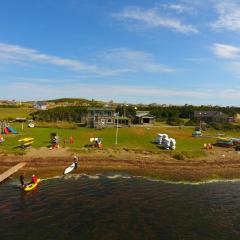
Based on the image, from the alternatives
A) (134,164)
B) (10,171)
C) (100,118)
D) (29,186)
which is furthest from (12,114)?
(29,186)

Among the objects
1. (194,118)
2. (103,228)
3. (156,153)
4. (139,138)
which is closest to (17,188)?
(103,228)

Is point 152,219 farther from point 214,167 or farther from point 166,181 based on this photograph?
point 214,167

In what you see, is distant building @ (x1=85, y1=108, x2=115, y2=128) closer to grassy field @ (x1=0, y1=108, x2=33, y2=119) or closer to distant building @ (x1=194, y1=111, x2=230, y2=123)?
distant building @ (x1=194, y1=111, x2=230, y2=123)

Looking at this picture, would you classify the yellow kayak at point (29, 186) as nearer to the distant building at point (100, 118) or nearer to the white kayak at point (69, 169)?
the white kayak at point (69, 169)

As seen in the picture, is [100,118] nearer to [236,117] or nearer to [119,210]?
[119,210]

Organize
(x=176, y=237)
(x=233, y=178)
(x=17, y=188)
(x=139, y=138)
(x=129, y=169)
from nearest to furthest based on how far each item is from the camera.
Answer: (x=176, y=237) < (x=17, y=188) < (x=233, y=178) < (x=129, y=169) < (x=139, y=138)

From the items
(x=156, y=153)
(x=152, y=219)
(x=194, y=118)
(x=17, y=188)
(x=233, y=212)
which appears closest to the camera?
(x=152, y=219)
